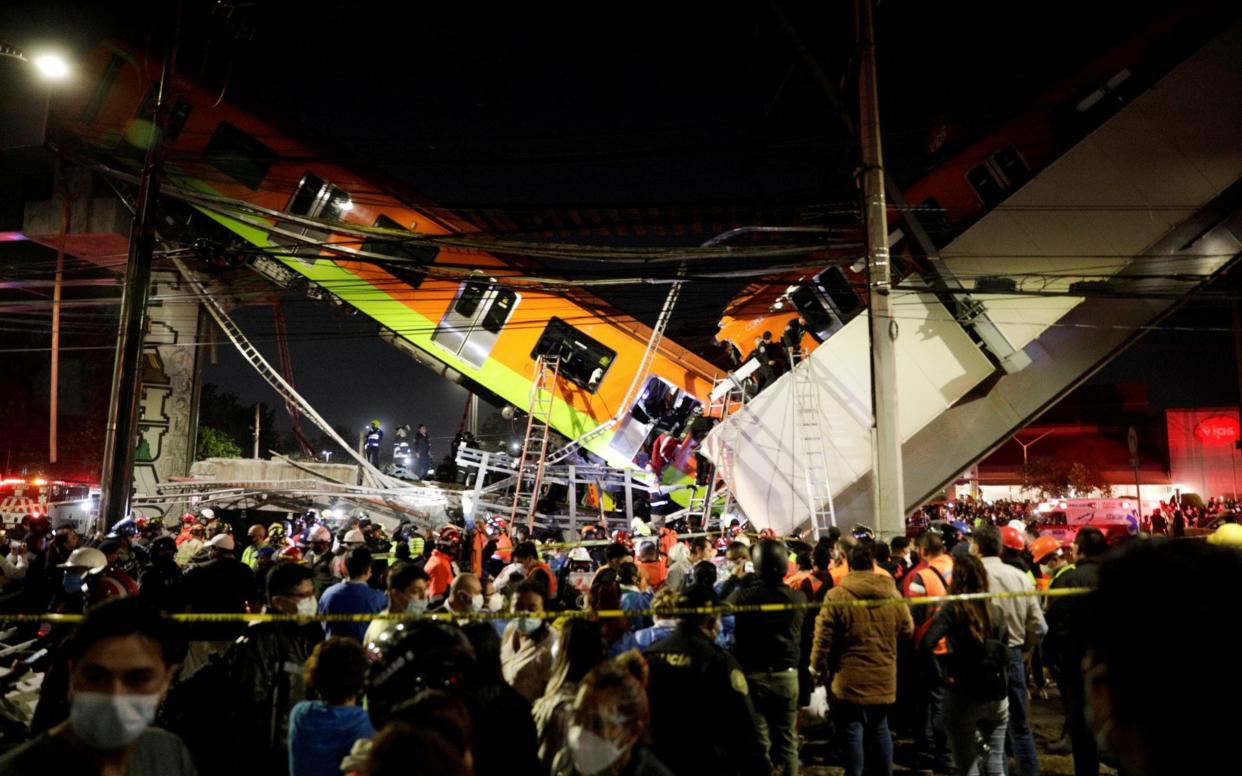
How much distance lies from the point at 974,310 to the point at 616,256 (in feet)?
24.9

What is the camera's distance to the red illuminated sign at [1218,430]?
136 feet

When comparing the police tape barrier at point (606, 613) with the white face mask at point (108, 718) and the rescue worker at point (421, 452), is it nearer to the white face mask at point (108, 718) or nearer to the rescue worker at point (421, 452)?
the white face mask at point (108, 718)

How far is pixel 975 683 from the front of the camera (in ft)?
16.1

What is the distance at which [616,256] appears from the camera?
44.4 ft

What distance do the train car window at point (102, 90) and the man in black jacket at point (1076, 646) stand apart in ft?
74.0

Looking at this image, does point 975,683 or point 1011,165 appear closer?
point 975,683

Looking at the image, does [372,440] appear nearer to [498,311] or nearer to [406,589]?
[498,311]

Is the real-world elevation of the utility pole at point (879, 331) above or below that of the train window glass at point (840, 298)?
below

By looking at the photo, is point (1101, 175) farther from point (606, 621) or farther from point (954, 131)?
point (606, 621)

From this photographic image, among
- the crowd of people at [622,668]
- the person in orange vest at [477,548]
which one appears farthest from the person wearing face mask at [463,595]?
the person in orange vest at [477,548]

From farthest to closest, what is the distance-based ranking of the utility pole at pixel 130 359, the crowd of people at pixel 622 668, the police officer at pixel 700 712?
the utility pole at pixel 130 359 → the police officer at pixel 700 712 → the crowd of people at pixel 622 668

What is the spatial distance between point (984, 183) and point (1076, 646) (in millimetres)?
15592

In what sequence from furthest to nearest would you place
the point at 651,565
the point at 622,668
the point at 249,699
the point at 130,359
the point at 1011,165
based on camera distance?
the point at 1011,165, the point at 130,359, the point at 651,565, the point at 249,699, the point at 622,668

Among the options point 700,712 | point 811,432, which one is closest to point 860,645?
point 700,712
